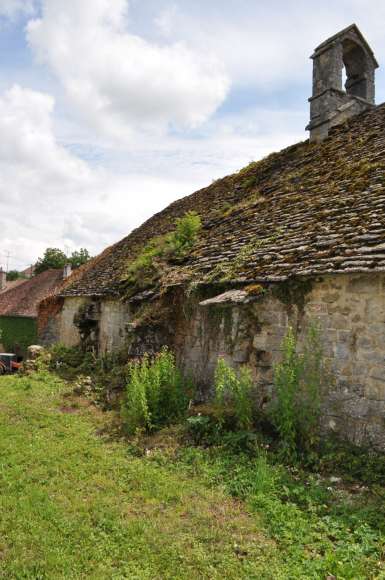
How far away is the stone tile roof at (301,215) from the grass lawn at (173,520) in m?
2.75

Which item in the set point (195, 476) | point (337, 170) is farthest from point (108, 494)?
point (337, 170)

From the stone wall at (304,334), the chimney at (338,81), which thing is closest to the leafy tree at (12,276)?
the stone wall at (304,334)

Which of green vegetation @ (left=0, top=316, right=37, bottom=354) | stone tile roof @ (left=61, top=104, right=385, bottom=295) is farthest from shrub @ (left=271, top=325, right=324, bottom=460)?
green vegetation @ (left=0, top=316, right=37, bottom=354)

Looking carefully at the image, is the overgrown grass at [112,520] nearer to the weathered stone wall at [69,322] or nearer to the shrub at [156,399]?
the shrub at [156,399]

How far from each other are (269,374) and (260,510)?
8.66ft

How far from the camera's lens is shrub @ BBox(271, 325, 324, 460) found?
5508 millimetres

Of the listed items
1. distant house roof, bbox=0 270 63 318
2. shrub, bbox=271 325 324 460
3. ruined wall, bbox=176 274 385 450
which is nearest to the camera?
ruined wall, bbox=176 274 385 450

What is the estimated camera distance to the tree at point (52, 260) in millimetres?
43906

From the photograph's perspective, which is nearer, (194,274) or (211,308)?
(211,308)

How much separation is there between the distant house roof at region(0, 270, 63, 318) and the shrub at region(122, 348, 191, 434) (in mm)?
21709

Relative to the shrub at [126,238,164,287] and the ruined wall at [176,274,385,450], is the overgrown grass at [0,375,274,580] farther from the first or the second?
the shrub at [126,238,164,287]

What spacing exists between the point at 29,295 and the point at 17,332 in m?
3.59

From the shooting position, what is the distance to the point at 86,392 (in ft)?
32.0

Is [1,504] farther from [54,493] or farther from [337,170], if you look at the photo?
[337,170]
